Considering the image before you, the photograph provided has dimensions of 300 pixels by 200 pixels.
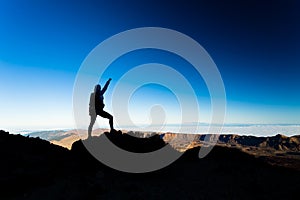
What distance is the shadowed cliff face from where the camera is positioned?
1422 centimetres

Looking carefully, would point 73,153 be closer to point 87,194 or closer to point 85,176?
point 85,176

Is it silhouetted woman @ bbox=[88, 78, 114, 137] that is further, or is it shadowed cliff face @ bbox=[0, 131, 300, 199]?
silhouetted woman @ bbox=[88, 78, 114, 137]

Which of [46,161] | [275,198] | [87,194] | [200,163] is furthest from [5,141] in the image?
[275,198]

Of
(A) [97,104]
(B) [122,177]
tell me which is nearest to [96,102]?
(A) [97,104]

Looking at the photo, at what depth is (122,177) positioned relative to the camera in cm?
1673

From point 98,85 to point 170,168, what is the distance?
8.23m

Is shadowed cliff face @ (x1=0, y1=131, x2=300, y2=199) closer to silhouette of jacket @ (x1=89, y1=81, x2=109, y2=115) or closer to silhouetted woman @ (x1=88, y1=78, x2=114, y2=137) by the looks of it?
silhouetted woman @ (x1=88, y1=78, x2=114, y2=137)

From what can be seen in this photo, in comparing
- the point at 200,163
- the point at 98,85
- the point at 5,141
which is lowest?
the point at 200,163

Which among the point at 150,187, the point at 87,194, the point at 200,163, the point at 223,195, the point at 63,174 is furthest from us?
the point at 200,163

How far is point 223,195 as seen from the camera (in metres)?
14.4

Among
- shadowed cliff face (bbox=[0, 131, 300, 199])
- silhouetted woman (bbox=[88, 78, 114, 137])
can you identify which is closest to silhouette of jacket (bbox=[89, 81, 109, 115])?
silhouetted woman (bbox=[88, 78, 114, 137])

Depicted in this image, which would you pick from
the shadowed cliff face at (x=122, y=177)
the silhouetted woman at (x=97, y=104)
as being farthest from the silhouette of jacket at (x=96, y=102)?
the shadowed cliff face at (x=122, y=177)

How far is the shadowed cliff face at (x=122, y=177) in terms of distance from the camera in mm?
14219

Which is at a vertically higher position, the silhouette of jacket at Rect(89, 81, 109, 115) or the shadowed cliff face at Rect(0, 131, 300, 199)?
the silhouette of jacket at Rect(89, 81, 109, 115)
